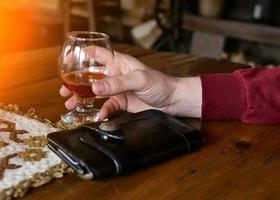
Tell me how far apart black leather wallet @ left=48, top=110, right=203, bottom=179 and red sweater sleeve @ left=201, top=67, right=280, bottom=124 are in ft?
0.51

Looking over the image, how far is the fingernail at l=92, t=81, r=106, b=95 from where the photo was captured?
2.13 ft

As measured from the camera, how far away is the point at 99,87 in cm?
65

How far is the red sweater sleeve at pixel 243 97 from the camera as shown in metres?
0.79

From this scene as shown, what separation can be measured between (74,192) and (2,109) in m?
0.29

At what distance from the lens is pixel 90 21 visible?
126 inches

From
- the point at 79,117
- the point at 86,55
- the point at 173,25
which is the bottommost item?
the point at 173,25

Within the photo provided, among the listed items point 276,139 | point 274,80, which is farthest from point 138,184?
point 274,80

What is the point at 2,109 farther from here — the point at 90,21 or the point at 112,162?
the point at 90,21

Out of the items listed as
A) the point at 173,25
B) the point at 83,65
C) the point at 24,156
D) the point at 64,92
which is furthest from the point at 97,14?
the point at 24,156

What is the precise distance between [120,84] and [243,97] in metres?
0.26

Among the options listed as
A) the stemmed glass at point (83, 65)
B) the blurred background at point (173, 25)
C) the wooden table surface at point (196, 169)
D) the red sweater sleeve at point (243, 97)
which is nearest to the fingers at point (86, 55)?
the stemmed glass at point (83, 65)

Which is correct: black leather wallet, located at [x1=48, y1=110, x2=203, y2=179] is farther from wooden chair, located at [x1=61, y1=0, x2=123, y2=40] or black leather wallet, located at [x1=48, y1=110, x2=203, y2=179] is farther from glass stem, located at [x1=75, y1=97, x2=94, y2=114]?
wooden chair, located at [x1=61, y1=0, x2=123, y2=40]

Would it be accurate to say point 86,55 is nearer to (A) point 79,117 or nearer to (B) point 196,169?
(A) point 79,117

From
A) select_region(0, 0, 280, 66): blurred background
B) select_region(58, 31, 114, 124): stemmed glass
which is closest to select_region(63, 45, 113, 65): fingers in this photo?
select_region(58, 31, 114, 124): stemmed glass
